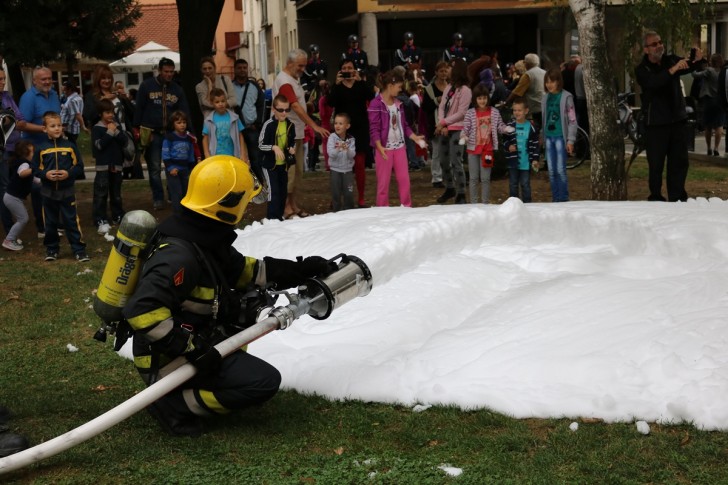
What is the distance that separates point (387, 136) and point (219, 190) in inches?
285

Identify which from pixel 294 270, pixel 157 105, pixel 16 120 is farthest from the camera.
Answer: pixel 157 105

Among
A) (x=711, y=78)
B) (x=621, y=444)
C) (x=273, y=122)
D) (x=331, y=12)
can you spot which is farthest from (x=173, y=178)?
(x=331, y=12)

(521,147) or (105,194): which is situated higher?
(521,147)

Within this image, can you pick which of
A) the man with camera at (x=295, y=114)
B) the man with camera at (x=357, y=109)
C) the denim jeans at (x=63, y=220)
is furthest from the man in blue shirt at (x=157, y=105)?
the denim jeans at (x=63, y=220)

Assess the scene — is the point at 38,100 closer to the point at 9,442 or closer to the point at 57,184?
the point at 57,184

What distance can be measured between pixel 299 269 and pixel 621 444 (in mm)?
1979

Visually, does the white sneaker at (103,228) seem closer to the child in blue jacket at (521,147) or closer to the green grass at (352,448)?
the child in blue jacket at (521,147)

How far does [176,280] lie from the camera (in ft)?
16.9

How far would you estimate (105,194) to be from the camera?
500 inches

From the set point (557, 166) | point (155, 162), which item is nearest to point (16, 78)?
point (155, 162)

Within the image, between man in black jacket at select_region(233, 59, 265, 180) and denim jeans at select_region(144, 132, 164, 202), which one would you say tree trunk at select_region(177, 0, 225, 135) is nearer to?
man in black jacket at select_region(233, 59, 265, 180)

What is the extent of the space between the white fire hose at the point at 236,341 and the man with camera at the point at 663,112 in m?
6.51

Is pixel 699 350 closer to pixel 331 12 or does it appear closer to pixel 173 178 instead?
pixel 173 178

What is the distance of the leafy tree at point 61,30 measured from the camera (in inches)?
1167
